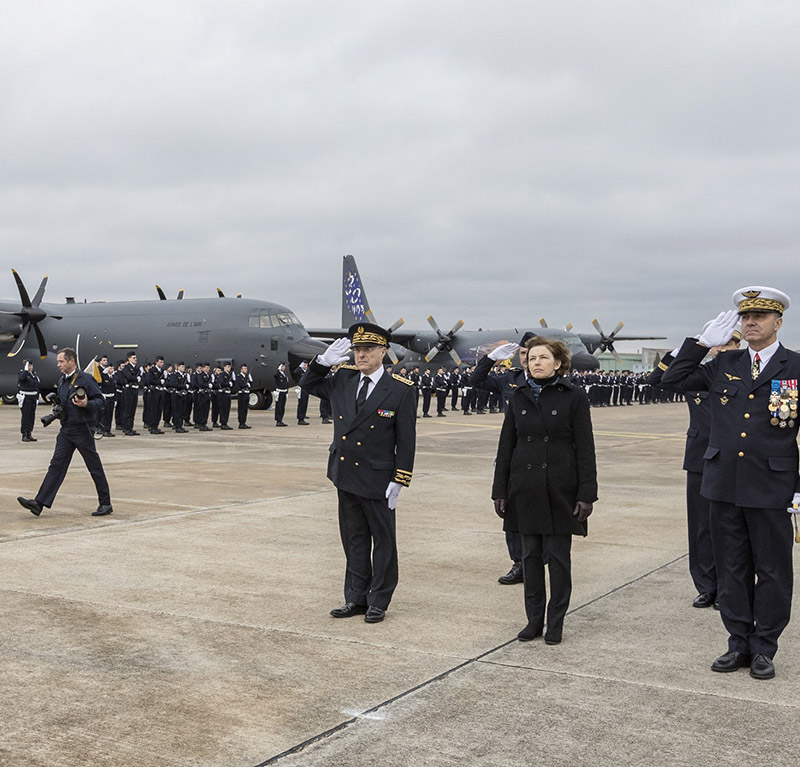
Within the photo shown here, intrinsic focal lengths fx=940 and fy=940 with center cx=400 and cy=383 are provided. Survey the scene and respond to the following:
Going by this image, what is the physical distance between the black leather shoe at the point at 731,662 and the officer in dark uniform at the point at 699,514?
1.29 m

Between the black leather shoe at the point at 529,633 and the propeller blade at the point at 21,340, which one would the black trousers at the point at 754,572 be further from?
→ the propeller blade at the point at 21,340

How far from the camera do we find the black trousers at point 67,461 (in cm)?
930

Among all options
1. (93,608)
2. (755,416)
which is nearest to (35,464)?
(93,608)

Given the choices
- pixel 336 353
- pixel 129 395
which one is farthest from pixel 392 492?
pixel 129 395

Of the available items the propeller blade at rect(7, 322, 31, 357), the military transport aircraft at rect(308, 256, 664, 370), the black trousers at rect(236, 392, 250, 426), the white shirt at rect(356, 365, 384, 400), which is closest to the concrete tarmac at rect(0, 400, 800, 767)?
the white shirt at rect(356, 365, 384, 400)

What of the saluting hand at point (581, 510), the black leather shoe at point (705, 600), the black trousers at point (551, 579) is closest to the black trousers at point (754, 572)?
the saluting hand at point (581, 510)

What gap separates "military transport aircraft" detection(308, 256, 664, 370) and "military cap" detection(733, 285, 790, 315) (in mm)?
35675

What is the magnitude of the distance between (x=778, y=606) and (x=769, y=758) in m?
1.27

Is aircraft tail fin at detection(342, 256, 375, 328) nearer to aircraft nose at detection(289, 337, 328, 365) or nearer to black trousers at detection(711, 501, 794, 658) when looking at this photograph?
aircraft nose at detection(289, 337, 328, 365)

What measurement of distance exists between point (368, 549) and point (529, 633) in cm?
116

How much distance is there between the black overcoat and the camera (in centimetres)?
522

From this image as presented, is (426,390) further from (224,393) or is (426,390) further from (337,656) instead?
(337,656)

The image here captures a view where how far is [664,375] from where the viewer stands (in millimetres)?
5246

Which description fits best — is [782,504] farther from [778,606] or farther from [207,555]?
[207,555]
